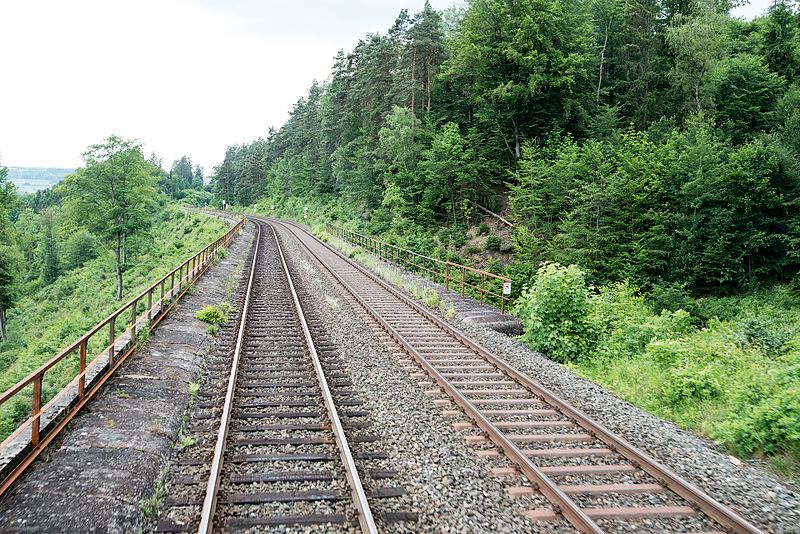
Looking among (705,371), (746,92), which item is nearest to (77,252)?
(746,92)

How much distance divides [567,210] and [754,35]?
22.8m

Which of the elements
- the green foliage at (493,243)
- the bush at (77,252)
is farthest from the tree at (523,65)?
the bush at (77,252)

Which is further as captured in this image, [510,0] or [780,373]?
[510,0]

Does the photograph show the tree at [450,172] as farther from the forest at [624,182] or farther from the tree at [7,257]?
the tree at [7,257]

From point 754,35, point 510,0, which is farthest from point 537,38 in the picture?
point 754,35

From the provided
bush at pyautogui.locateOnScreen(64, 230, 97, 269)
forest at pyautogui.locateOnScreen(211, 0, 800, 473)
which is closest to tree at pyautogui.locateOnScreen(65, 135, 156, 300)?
forest at pyautogui.locateOnScreen(211, 0, 800, 473)

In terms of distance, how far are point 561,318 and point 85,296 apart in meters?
47.1

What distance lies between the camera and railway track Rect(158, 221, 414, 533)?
184 inches

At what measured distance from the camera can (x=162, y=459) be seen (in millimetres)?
5789

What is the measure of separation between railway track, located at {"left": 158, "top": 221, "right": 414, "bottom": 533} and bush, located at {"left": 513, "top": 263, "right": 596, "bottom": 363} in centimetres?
479

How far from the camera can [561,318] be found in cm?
1148

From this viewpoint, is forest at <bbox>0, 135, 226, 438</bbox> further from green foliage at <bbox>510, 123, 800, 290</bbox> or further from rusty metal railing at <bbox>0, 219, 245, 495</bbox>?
green foliage at <bbox>510, 123, 800, 290</bbox>

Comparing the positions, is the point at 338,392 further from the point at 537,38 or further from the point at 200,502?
the point at 537,38

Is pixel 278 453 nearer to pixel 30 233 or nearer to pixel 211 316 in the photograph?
pixel 211 316
